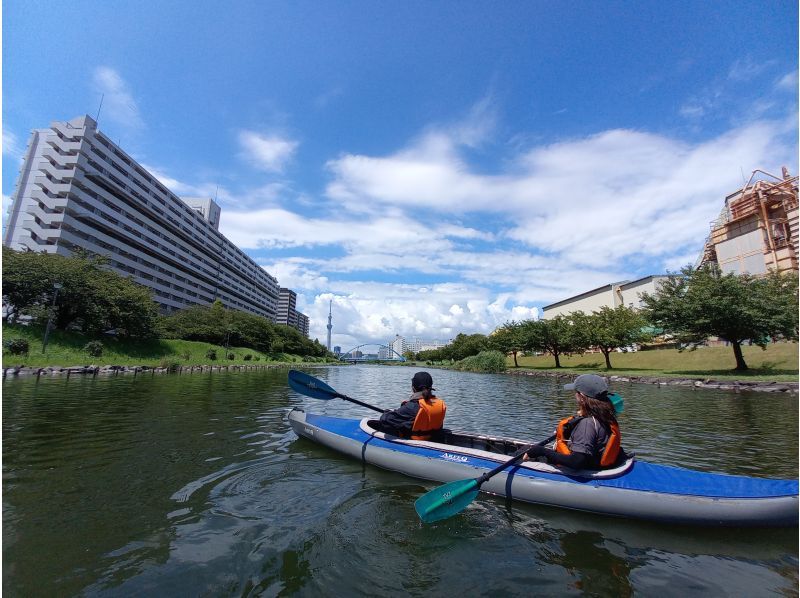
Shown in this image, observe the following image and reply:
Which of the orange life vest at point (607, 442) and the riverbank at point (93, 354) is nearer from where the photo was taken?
the orange life vest at point (607, 442)

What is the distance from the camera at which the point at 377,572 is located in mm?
4625

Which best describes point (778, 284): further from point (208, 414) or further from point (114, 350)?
point (114, 350)

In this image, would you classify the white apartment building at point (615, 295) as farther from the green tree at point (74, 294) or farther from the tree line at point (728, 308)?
the green tree at point (74, 294)

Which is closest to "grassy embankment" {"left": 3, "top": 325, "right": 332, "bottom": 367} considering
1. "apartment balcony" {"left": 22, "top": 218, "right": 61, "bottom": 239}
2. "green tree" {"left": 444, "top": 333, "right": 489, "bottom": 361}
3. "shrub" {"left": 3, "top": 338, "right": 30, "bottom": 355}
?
"shrub" {"left": 3, "top": 338, "right": 30, "bottom": 355}

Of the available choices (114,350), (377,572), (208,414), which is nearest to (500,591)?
(377,572)

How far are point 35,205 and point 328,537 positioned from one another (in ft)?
263

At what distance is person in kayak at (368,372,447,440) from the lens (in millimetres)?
8148

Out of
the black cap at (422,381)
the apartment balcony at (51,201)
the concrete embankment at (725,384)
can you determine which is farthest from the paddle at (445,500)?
the apartment balcony at (51,201)

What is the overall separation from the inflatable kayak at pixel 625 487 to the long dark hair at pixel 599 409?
0.79 meters

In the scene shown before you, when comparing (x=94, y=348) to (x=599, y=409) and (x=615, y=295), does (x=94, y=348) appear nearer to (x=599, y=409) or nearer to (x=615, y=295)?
(x=599, y=409)

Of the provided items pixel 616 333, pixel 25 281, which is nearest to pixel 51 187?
pixel 25 281

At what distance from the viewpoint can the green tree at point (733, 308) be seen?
29109 millimetres

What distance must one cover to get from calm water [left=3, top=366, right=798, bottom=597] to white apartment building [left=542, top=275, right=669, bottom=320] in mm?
74358

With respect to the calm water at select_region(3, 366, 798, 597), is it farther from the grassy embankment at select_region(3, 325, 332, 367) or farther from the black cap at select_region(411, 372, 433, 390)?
the grassy embankment at select_region(3, 325, 332, 367)
